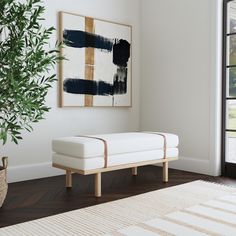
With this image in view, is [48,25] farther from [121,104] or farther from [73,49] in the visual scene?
[121,104]

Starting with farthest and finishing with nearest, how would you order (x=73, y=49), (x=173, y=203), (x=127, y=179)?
1. (x=73, y=49)
2. (x=127, y=179)
3. (x=173, y=203)

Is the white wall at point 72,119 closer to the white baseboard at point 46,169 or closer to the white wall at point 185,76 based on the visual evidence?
the white baseboard at point 46,169

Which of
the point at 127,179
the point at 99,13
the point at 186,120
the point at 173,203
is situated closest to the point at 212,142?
the point at 186,120

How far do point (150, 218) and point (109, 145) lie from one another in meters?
0.83

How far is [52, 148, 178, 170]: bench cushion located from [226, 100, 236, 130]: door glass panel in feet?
2.77

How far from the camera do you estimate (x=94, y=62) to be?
414cm

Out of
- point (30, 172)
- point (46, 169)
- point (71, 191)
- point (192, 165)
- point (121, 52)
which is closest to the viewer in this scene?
point (71, 191)

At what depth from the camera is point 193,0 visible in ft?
13.4

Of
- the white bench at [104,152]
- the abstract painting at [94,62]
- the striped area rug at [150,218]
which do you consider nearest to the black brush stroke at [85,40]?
the abstract painting at [94,62]

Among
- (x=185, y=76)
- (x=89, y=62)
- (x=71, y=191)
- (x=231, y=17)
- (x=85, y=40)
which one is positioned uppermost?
(x=231, y=17)

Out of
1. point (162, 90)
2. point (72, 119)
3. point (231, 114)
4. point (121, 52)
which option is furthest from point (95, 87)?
A: point (231, 114)

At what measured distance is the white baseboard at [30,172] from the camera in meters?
3.51

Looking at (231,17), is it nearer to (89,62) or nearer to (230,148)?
(230,148)

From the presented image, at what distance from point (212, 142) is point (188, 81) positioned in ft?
2.64
